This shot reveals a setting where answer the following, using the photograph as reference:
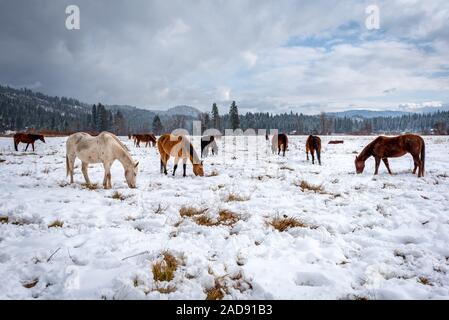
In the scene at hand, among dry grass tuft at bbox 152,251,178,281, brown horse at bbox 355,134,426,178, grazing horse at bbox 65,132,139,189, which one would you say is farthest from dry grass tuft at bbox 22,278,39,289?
brown horse at bbox 355,134,426,178

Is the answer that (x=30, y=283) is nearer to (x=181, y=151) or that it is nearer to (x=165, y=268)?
(x=165, y=268)

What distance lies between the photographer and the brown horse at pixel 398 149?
35.8 ft

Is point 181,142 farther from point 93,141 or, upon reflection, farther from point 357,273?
point 357,273

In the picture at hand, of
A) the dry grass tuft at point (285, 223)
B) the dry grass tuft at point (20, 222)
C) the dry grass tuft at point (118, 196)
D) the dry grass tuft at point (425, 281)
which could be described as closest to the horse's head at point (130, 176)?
the dry grass tuft at point (118, 196)

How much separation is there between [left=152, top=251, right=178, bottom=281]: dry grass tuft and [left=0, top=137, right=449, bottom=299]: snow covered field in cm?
5

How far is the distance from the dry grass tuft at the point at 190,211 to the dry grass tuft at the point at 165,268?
2082 millimetres

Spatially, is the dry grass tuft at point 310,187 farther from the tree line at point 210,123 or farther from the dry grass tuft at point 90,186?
the tree line at point 210,123

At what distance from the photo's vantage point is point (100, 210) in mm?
5801

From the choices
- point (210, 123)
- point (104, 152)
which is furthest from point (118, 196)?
point (210, 123)

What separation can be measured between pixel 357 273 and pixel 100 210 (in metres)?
5.21

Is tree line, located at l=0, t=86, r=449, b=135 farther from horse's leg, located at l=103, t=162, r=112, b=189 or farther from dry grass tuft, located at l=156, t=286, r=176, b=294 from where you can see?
dry grass tuft, located at l=156, t=286, r=176, b=294
